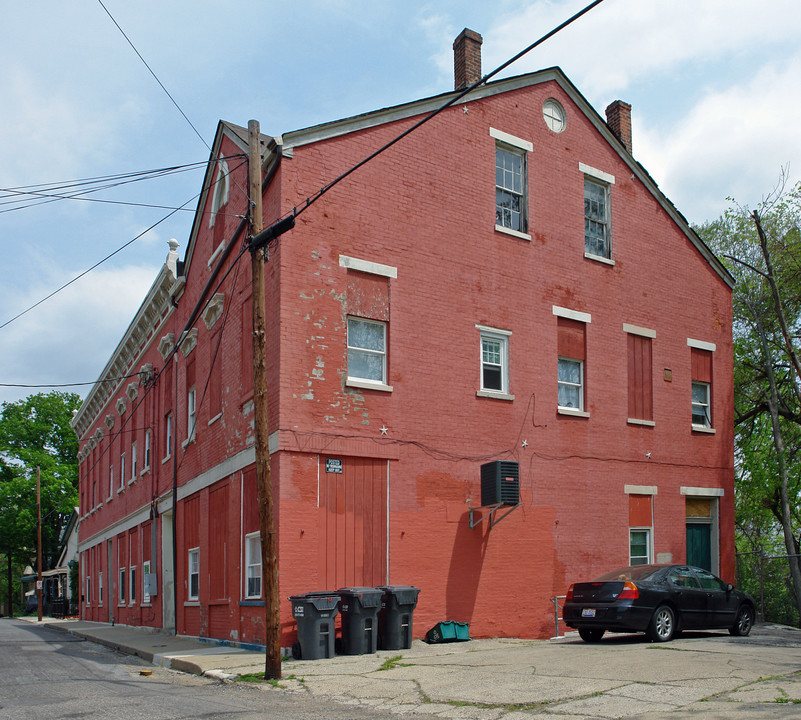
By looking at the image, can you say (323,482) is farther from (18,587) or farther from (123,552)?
(18,587)

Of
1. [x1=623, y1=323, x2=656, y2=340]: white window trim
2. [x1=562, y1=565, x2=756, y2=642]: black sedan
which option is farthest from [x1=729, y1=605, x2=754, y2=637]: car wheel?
[x1=623, y1=323, x2=656, y2=340]: white window trim

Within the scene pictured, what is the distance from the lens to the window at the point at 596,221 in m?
21.2

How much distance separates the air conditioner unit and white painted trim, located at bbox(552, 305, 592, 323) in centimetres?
399

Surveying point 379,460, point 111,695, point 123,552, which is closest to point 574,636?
point 379,460

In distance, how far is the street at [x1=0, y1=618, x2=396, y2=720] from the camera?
9.12 metres

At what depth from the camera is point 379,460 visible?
54.1 ft

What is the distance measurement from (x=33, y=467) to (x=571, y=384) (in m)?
50.0

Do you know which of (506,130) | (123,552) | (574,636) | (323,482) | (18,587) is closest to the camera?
(323,482)

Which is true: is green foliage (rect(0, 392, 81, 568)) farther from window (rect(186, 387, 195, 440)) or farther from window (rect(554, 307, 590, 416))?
window (rect(554, 307, 590, 416))

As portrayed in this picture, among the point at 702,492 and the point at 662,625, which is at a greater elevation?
the point at 702,492

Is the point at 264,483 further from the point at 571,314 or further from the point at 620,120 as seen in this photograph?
the point at 620,120

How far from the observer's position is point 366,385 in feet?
54.0

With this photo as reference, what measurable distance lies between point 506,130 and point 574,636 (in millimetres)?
10879

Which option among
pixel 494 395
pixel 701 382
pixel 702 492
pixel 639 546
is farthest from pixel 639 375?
pixel 494 395
